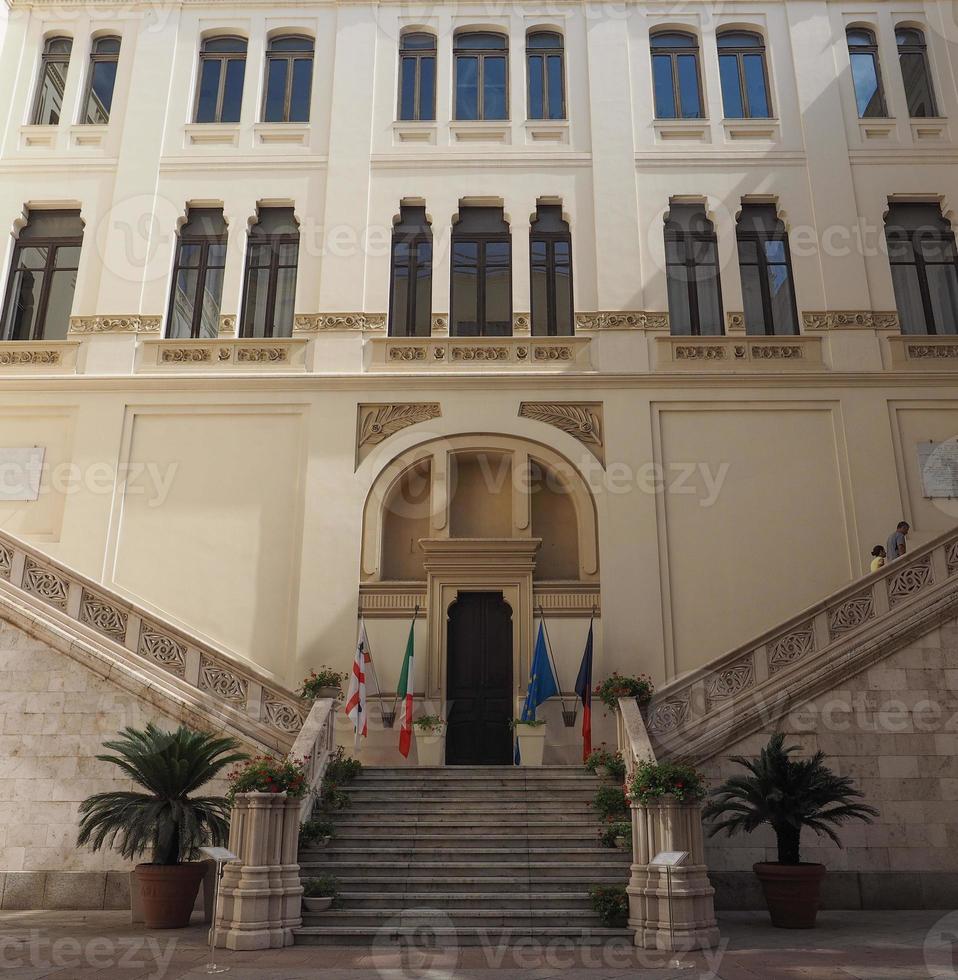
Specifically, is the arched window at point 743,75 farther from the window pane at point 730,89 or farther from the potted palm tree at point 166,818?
the potted palm tree at point 166,818

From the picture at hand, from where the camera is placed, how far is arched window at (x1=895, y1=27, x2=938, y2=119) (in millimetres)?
20578

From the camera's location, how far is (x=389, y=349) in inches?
737

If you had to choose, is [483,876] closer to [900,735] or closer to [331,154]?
[900,735]

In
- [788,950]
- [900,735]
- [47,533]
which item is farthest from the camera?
[47,533]

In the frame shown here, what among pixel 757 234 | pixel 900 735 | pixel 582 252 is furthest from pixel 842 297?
pixel 900 735

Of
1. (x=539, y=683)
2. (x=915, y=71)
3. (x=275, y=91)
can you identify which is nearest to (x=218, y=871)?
(x=539, y=683)

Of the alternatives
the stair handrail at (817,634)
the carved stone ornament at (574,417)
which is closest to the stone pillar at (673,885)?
the stair handrail at (817,634)

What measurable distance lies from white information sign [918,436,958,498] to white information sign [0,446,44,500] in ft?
52.6

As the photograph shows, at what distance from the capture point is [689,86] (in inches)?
822

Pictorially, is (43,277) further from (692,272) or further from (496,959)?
(496,959)

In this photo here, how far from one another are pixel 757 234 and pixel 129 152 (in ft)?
42.6

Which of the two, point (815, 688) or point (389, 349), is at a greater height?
point (389, 349)

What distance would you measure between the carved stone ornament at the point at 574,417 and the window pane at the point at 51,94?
12.2 metres

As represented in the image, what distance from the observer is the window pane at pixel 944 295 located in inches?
744
